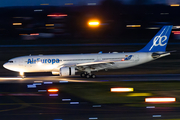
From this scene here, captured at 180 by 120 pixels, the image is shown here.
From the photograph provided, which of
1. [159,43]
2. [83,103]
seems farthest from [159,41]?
[83,103]

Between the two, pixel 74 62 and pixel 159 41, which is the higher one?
pixel 159 41

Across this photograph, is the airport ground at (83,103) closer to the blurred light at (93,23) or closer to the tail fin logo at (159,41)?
the tail fin logo at (159,41)

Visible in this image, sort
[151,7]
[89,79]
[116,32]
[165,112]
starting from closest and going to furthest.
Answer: [165,112] < [89,79] < [116,32] < [151,7]

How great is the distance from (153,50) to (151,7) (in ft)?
321

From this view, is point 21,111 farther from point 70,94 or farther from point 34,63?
point 34,63

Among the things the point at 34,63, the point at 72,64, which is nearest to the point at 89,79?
the point at 72,64

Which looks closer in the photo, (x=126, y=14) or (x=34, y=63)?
(x=34, y=63)

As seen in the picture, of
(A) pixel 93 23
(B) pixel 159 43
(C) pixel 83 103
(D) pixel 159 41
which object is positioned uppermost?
(A) pixel 93 23

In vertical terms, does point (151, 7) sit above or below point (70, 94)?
above

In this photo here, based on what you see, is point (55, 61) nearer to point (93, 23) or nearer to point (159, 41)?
point (159, 41)

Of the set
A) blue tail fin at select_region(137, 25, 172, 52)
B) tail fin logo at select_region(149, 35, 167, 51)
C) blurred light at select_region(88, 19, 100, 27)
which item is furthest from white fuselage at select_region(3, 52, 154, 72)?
blurred light at select_region(88, 19, 100, 27)

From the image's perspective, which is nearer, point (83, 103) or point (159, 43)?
point (83, 103)

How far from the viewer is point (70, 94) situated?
18.2 metres

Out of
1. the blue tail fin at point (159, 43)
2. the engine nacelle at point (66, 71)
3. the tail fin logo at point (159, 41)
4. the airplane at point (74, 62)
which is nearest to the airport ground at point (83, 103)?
the engine nacelle at point (66, 71)
